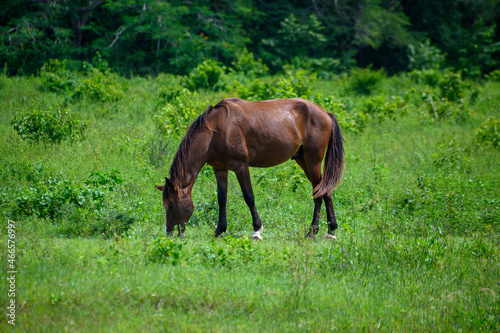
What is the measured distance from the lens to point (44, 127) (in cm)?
1024

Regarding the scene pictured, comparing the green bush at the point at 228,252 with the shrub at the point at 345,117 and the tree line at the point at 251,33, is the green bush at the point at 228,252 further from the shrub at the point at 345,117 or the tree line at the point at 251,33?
the tree line at the point at 251,33

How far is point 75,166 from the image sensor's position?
9.43 meters

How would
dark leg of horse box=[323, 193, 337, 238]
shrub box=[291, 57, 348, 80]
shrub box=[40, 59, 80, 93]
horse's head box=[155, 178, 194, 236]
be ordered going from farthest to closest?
shrub box=[291, 57, 348, 80] → shrub box=[40, 59, 80, 93] → dark leg of horse box=[323, 193, 337, 238] → horse's head box=[155, 178, 194, 236]

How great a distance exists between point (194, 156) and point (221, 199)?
0.84 meters

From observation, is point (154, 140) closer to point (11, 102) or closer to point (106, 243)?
point (11, 102)

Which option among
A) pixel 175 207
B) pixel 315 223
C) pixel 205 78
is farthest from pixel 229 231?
pixel 205 78

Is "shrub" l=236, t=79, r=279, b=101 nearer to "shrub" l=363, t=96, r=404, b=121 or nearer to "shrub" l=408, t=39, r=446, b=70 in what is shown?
"shrub" l=363, t=96, r=404, b=121

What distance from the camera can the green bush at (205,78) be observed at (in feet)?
48.6

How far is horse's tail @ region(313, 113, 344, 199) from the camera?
7.46 meters

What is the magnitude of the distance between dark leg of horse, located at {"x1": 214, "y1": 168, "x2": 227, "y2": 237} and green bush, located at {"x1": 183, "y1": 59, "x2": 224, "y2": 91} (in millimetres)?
8114

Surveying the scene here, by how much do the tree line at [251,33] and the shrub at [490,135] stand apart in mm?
8316

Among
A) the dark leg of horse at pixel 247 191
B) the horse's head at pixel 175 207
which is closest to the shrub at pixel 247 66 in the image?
the dark leg of horse at pixel 247 191

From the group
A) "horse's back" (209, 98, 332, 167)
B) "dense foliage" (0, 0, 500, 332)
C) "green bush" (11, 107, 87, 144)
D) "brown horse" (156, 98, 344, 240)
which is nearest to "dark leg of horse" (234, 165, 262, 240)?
"brown horse" (156, 98, 344, 240)

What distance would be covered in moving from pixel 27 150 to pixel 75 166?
1.15 m
